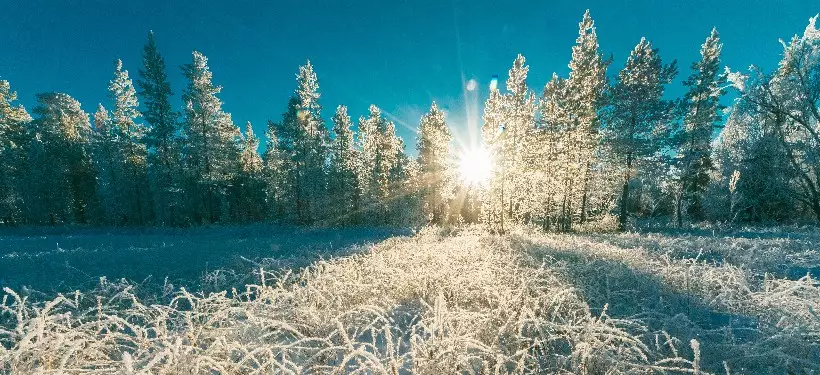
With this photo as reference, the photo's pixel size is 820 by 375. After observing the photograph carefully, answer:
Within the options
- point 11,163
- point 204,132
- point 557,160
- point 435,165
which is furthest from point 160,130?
point 557,160

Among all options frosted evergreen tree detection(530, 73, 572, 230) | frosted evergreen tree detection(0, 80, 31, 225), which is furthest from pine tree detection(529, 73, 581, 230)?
frosted evergreen tree detection(0, 80, 31, 225)

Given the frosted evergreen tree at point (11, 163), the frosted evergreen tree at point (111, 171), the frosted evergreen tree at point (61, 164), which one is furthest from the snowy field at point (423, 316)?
the frosted evergreen tree at point (11, 163)

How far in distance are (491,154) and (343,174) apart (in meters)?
14.5

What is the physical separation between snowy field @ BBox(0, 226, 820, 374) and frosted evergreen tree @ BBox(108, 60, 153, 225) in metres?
23.3

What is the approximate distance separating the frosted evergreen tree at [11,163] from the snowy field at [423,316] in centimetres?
2897

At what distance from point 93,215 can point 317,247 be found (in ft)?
113

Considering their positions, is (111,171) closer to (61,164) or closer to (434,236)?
(61,164)

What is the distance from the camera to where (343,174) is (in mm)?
30203

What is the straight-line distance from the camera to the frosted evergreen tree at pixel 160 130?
26.6 metres

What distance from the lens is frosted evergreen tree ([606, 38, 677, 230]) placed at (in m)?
20.2

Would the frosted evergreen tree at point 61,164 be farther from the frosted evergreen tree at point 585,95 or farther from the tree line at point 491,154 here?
the frosted evergreen tree at point 585,95

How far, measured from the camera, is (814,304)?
390 cm

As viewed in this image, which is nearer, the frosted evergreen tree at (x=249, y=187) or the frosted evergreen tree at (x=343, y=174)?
the frosted evergreen tree at (x=343, y=174)

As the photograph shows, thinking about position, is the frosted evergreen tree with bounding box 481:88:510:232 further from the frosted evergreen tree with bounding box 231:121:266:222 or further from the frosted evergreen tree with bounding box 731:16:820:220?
the frosted evergreen tree with bounding box 231:121:266:222
